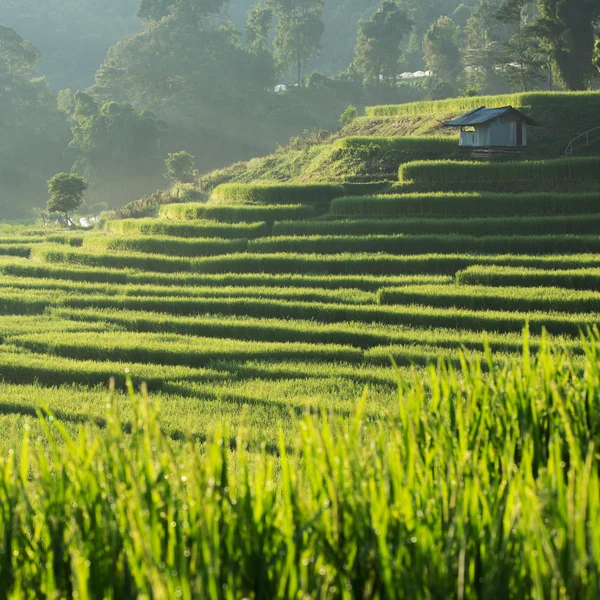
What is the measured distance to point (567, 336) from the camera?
14.0 meters

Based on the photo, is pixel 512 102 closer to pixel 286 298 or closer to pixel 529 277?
pixel 529 277

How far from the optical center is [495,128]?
29.2m

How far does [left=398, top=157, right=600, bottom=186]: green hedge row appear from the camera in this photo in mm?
26828

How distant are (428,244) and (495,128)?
8.46 m

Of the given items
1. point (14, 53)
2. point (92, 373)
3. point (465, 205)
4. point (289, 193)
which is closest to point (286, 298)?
point (92, 373)

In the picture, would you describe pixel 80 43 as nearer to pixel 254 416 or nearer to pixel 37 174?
pixel 37 174

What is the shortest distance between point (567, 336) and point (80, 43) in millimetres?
92877

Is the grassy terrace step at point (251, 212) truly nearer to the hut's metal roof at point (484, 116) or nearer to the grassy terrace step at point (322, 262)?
the grassy terrace step at point (322, 262)

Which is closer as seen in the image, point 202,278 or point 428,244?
point 202,278

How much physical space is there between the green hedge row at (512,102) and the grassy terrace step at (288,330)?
Answer: 20639mm

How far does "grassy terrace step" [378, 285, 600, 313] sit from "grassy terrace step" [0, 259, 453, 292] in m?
1.40

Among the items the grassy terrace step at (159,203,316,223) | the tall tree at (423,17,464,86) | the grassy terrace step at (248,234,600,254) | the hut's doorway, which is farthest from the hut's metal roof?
the tall tree at (423,17,464,86)

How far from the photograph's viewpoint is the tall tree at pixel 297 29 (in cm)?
7862

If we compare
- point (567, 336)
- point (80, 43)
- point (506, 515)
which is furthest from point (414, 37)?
point (506, 515)
